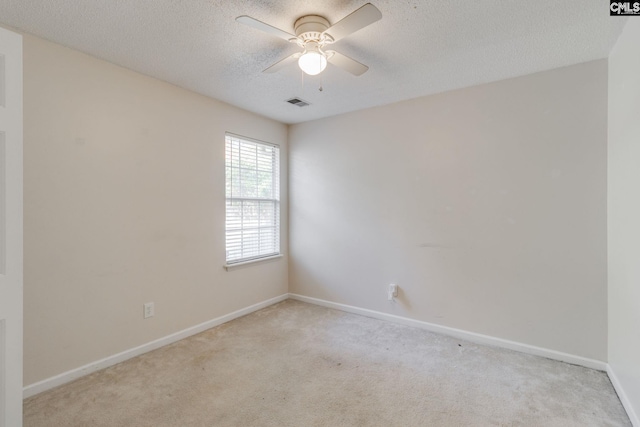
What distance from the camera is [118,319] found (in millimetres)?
2512

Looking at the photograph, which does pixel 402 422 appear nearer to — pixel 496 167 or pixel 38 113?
pixel 496 167

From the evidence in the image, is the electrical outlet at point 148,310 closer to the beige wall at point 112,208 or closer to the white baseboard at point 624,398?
the beige wall at point 112,208

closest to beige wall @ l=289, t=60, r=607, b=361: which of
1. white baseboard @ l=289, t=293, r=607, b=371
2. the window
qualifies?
white baseboard @ l=289, t=293, r=607, b=371

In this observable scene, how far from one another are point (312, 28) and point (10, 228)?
6.10 feet

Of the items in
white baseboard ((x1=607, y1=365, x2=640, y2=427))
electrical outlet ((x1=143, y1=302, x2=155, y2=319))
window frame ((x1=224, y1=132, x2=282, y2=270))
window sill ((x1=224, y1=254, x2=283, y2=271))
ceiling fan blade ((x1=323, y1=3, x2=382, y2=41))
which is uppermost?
ceiling fan blade ((x1=323, y1=3, x2=382, y2=41))

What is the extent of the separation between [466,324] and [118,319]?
310 centimetres

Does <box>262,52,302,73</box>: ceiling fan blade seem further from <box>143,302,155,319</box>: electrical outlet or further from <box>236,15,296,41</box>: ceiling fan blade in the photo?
<box>143,302,155,319</box>: electrical outlet

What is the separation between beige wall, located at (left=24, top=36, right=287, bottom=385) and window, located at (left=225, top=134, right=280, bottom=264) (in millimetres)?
159

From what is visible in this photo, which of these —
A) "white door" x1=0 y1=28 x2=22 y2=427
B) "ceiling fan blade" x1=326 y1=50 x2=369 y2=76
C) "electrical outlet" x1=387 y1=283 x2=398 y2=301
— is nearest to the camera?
"white door" x1=0 y1=28 x2=22 y2=427

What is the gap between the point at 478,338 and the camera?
2.87m

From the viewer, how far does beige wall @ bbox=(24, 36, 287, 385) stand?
209 centimetres

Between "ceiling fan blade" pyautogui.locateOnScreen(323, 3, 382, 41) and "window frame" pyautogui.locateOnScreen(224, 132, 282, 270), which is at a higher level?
"ceiling fan blade" pyautogui.locateOnScreen(323, 3, 382, 41)

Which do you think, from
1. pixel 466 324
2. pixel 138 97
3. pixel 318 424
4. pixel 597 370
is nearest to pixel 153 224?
pixel 138 97

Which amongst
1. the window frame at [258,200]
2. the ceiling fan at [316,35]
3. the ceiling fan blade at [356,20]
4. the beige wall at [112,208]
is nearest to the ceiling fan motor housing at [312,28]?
the ceiling fan at [316,35]
